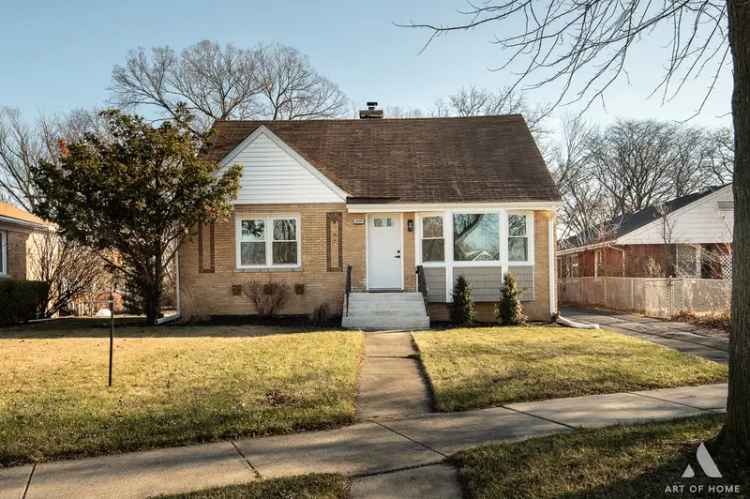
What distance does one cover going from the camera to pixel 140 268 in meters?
15.5

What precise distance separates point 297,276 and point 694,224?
21.1 meters

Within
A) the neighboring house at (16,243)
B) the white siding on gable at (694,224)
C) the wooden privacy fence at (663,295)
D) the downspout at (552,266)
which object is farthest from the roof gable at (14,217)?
the white siding on gable at (694,224)

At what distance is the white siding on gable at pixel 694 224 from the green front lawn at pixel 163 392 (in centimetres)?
2112

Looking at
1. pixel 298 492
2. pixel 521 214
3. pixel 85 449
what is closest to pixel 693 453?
pixel 298 492

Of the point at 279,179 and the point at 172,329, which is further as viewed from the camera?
the point at 279,179

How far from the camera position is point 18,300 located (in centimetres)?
1694

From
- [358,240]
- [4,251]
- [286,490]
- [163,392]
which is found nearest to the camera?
[286,490]

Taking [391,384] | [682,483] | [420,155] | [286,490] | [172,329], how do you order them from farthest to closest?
[420,155]
[172,329]
[391,384]
[286,490]
[682,483]

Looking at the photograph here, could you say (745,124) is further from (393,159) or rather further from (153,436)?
(393,159)

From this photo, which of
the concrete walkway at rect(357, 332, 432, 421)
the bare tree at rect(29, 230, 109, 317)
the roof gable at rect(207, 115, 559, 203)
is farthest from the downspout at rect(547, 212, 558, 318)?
the bare tree at rect(29, 230, 109, 317)

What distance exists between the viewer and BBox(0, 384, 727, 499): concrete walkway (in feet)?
14.3

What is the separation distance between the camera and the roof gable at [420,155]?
55.3 ft

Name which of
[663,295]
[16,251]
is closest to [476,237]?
[663,295]

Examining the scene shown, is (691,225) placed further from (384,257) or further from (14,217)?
(14,217)
